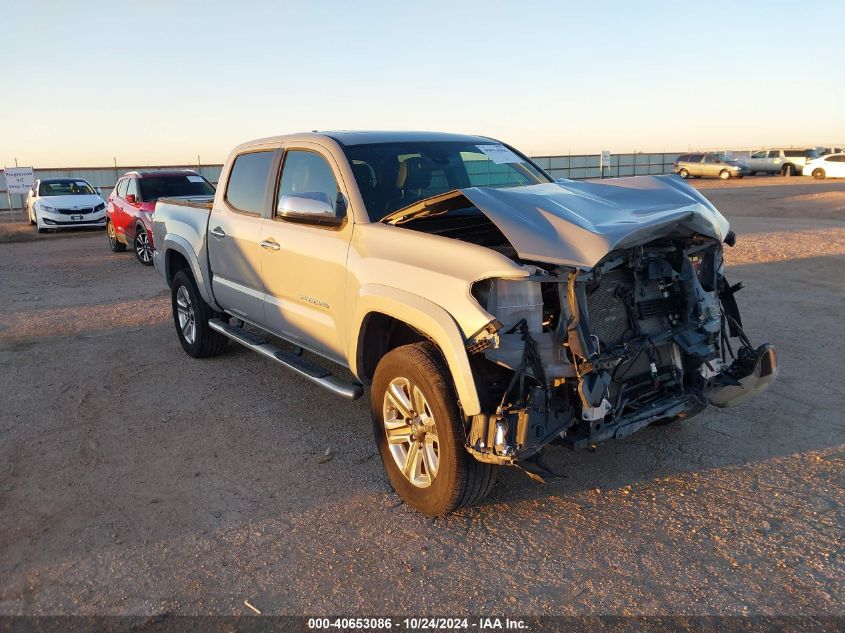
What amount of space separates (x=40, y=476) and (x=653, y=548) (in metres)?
3.66

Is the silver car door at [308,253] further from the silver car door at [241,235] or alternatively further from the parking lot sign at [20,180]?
the parking lot sign at [20,180]

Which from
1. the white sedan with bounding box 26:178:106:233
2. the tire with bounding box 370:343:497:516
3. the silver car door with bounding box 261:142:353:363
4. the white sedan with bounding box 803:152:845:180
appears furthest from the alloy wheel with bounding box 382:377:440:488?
the white sedan with bounding box 803:152:845:180

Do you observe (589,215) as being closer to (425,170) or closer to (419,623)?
(425,170)

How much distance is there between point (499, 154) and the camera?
17.3 feet

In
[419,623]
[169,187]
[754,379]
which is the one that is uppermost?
[169,187]

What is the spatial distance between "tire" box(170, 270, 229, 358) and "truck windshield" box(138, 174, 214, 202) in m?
7.20

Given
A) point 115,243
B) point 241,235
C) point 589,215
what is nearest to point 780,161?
point 115,243

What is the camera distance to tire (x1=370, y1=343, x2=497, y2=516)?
11.0 ft

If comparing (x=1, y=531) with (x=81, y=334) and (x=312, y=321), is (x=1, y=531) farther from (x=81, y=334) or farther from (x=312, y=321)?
(x=81, y=334)

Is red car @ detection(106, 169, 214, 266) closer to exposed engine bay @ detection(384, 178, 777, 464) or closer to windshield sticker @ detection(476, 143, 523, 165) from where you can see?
windshield sticker @ detection(476, 143, 523, 165)

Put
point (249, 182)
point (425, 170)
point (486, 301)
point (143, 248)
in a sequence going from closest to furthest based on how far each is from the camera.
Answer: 1. point (486, 301)
2. point (425, 170)
3. point (249, 182)
4. point (143, 248)

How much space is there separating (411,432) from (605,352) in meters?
1.11

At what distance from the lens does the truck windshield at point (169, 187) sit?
540 inches

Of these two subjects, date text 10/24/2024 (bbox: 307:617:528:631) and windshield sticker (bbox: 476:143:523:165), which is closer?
date text 10/24/2024 (bbox: 307:617:528:631)
